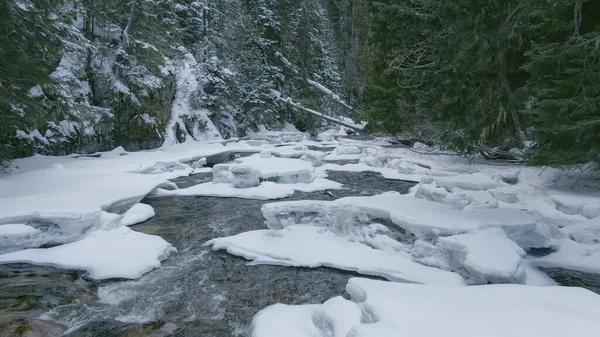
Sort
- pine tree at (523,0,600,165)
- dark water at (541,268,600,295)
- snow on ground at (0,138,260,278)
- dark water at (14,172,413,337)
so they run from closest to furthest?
1. dark water at (14,172,413,337)
2. dark water at (541,268,600,295)
3. snow on ground at (0,138,260,278)
4. pine tree at (523,0,600,165)

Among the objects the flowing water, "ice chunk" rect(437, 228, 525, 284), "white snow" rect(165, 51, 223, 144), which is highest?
"white snow" rect(165, 51, 223, 144)

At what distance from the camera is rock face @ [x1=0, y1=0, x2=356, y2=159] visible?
9.62 metres

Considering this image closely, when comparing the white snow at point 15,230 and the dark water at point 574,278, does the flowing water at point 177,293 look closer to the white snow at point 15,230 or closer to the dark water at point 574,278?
the dark water at point 574,278

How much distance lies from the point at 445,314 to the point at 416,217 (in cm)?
315

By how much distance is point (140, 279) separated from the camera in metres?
5.28

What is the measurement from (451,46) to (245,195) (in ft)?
21.6

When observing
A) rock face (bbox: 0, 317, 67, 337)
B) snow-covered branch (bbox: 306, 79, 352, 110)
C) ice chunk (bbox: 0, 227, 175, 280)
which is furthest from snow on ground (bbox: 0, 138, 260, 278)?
snow-covered branch (bbox: 306, 79, 352, 110)

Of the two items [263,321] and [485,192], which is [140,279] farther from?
[485,192]

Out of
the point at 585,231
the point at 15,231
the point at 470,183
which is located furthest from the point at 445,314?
the point at 470,183

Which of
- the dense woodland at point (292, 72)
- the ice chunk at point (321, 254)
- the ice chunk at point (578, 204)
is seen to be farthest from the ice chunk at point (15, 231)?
the ice chunk at point (578, 204)

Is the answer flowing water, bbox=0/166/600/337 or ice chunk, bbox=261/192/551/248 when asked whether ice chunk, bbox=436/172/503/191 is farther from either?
flowing water, bbox=0/166/600/337

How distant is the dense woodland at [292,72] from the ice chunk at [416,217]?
1.93 meters

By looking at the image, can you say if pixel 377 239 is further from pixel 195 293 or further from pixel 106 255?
pixel 106 255

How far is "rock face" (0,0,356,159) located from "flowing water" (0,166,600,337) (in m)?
5.91
